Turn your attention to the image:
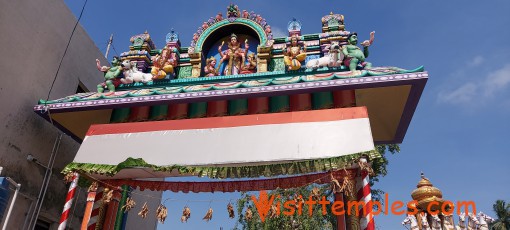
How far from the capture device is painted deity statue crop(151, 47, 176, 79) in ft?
33.9

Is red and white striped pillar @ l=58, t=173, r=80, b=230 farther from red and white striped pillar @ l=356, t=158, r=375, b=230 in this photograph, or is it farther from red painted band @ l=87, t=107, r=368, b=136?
red and white striped pillar @ l=356, t=158, r=375, b=230

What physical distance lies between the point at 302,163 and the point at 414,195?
273 cm

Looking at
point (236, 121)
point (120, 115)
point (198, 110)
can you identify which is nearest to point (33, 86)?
point (120, 115)

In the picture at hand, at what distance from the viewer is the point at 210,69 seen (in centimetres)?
1059

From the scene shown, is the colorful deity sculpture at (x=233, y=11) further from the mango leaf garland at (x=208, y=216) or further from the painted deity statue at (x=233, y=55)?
the mango leaf garland at (x=208, y=216)

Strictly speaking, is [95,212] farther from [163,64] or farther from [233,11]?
[233,11]

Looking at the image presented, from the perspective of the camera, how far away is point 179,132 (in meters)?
8.86

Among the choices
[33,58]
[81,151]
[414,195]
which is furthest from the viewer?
[33,58]

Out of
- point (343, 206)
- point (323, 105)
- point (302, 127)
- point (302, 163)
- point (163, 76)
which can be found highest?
point (163, 76)

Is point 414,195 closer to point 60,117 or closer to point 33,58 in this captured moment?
point 60,117

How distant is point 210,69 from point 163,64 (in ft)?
4.30

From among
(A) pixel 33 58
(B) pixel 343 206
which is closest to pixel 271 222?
(B) pixel 343 206

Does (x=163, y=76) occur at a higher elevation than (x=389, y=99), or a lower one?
higher

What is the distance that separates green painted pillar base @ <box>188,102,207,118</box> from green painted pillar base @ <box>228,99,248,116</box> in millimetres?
688
